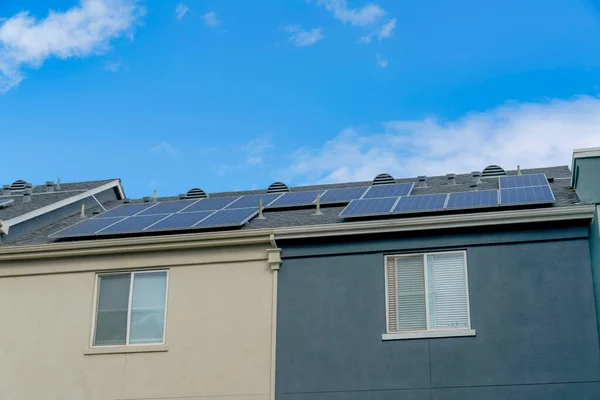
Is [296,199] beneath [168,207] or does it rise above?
A: above

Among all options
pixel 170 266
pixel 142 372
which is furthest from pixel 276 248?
pixel 142 372

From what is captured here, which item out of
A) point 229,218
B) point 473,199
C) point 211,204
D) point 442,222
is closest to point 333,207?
point 229,218

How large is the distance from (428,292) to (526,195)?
2.98 meters

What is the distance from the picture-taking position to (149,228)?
66.0 feet

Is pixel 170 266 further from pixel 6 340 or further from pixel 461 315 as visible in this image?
pixel 461 315

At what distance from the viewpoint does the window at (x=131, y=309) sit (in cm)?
1902

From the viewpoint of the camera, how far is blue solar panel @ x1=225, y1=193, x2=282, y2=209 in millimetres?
21938

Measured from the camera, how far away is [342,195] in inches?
864

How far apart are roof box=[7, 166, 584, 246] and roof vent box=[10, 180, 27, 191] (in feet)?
11.4

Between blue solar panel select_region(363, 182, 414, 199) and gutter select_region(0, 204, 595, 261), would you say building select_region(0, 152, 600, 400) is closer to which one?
gutter select_region(0, 204, 595, 261)

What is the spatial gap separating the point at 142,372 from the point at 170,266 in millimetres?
2291

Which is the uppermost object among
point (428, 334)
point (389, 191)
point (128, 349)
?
point (389, 191)

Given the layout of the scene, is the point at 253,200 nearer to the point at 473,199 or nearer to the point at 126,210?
the point at 126,210

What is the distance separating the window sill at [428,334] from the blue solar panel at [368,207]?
2652mm
